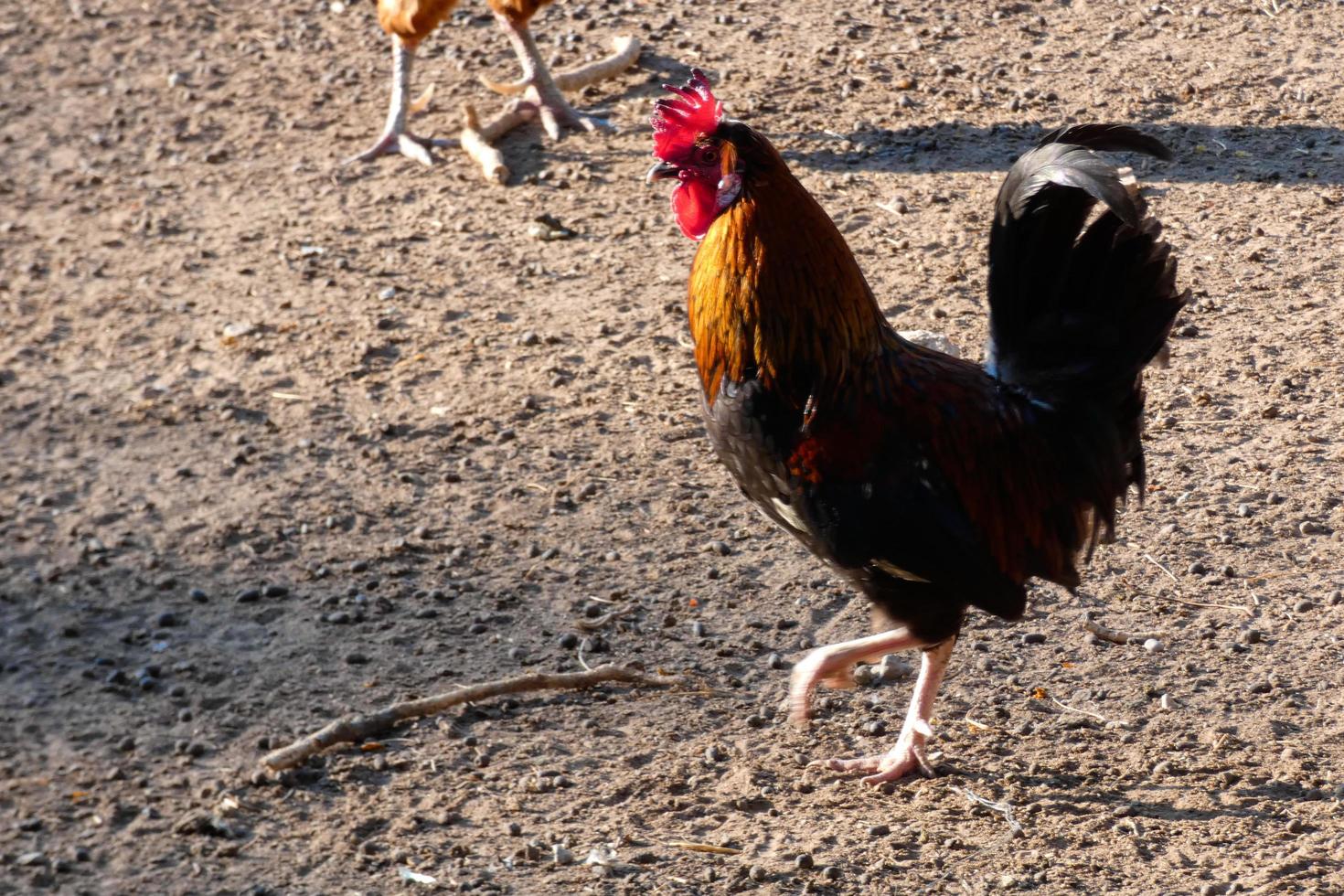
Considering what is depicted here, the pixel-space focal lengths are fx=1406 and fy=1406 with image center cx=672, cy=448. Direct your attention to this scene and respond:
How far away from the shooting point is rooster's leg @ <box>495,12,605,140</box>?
27.1 ft

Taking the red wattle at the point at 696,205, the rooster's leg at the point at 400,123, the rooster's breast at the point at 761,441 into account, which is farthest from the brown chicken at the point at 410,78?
the rooster's breast at the point at 761,441

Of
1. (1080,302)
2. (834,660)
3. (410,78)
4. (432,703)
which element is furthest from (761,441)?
(410,78)

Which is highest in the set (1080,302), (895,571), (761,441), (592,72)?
(592,72)

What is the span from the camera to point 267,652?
194 inches

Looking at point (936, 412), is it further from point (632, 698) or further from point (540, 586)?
point (540, 586)

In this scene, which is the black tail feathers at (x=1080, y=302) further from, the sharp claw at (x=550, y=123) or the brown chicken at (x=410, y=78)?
the brown chicken at (x=410, y=78)

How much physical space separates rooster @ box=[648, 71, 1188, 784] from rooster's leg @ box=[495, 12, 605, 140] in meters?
4.36

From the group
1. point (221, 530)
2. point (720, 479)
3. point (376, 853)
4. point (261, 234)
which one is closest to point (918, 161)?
point (720, 479)

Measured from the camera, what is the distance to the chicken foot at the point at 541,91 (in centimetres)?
828

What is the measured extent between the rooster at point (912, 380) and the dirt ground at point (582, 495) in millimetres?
697

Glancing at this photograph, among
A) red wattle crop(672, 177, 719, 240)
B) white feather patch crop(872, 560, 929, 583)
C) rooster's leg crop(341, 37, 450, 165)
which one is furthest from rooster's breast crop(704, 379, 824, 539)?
rooster's leg crop(341, 37, 450, 165)

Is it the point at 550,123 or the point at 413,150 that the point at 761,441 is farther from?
the point at 413,150

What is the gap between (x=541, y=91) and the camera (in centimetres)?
835

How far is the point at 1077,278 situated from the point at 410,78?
563cm
